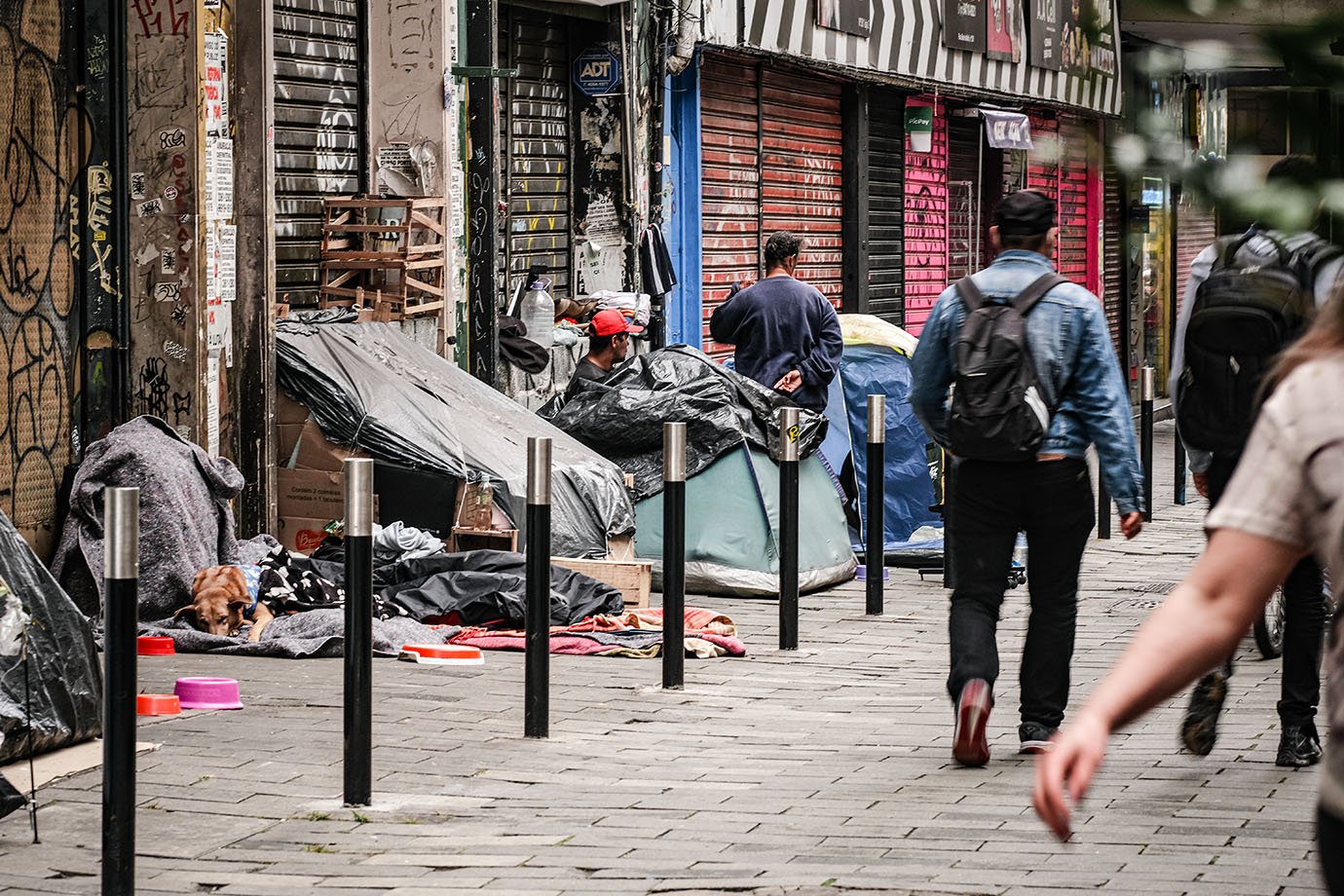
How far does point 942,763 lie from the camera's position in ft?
20.7

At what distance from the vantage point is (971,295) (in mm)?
6508

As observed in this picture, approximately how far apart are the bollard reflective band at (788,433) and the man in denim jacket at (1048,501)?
75.8 inches

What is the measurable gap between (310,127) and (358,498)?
634 centimetres

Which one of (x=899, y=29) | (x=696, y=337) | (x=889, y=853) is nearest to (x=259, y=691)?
(x=889, y=853)

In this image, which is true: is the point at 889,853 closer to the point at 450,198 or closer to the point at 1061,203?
the point at 450,198

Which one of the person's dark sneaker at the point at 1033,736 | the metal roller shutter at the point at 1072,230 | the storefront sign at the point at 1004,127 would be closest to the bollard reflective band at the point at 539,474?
the person's dark sneaker at the point at 1033,736

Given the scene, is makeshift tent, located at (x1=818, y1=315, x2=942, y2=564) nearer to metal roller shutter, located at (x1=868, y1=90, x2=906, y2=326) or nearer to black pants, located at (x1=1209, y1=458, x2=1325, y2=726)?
black pants, located at (x1=1209, y1=458, x2=1325, y2=726)

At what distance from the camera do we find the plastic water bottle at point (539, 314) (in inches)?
531

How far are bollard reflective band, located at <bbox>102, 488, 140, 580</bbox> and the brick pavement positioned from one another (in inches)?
30.6

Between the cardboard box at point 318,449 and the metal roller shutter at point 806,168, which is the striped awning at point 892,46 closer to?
the metal roller shutter at point 806,168

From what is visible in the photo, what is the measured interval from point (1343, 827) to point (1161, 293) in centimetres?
2860

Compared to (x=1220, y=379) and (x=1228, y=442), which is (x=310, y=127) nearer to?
(x=1220, y=379)

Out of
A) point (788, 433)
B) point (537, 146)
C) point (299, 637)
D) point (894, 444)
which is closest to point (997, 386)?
point (788, 433)

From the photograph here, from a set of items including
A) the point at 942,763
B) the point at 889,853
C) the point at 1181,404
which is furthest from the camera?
the point at 1181,404
